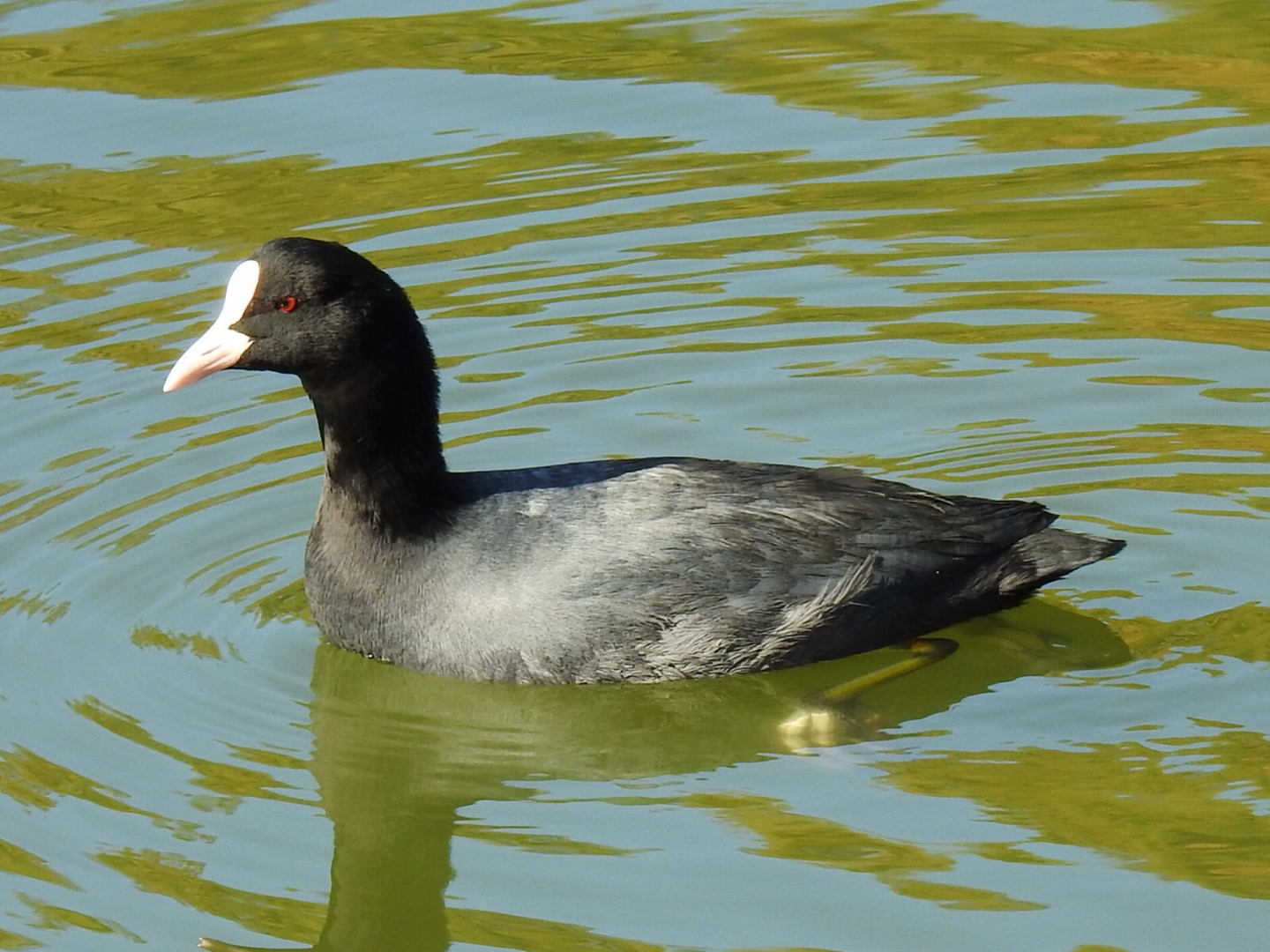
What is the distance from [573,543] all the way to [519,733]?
53cm

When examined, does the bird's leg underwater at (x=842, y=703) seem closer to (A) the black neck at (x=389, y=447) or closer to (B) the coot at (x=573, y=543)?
(B) the coot at (x=573, y=543)

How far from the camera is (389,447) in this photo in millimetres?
6125

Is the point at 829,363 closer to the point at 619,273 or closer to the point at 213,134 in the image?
the point at 619,273

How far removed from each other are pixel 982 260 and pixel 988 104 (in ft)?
5.58

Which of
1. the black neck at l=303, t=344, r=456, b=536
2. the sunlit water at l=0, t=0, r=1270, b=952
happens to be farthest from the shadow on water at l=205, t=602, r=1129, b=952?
the black neck at l=303, t=344, r=456, b=536

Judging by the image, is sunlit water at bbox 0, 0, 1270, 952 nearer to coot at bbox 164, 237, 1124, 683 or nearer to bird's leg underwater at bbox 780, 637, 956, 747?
bird's leg underwater at bbox 780, 637, 956, 747

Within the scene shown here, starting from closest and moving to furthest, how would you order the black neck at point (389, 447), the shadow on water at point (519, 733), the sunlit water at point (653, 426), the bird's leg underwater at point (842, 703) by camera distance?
the sunlit water at point (653, 426), the shadow on water at point (519, 733), the bird's leg underwater at point (842, 703), the black neck at point (389, 447)

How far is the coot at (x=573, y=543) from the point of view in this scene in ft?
19.5

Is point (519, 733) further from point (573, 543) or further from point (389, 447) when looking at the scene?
point (389, 447)

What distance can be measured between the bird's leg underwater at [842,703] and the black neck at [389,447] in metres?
1.14

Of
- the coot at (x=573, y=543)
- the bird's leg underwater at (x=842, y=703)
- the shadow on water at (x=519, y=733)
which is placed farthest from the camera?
the coot at (x=573, y=543)

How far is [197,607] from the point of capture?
6.59m

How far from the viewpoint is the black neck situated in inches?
239

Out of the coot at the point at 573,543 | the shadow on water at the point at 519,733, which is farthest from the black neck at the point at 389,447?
the shadow on water at the point at 519,733
